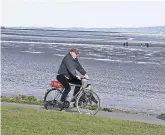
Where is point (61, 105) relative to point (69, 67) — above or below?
below

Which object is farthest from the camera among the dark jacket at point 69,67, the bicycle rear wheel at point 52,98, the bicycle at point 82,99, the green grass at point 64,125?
the bicycle rear wheel at point 52,98

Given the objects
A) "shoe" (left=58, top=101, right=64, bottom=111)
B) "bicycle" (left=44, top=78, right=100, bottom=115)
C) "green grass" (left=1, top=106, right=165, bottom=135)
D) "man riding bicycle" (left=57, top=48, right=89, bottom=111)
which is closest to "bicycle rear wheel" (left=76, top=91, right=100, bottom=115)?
"bicycle" (left=44, top=78, right=100, bottom=115)

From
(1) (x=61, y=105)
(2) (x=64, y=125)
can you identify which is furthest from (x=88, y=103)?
(2) (x=64, y=125)

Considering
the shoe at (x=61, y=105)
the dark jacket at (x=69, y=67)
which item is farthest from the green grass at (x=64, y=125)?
the dark jacket at (x=69, y=67)

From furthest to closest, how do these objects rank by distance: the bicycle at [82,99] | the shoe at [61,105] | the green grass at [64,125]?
the shoe at [61,105] < the bicycle at [82,99] < the green grass at [64,125]

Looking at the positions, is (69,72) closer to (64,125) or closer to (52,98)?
(52,98)

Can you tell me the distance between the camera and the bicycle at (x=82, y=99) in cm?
1123

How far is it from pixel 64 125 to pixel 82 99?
2534mm

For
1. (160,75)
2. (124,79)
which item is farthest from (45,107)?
(160,75)

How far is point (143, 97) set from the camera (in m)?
18.9

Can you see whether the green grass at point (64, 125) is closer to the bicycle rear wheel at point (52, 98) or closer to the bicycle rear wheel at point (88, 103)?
the bicycle rear wheel at point (88, 103)

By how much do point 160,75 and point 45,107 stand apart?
18.1 meters

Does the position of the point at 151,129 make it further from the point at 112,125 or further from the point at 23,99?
the point at 23,99

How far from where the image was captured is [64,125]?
8844mm
